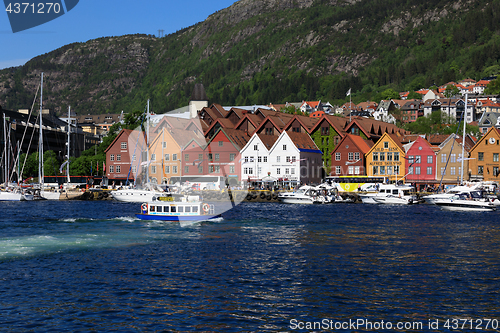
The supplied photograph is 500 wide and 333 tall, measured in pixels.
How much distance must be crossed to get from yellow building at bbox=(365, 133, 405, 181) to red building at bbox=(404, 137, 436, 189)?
1559 mm

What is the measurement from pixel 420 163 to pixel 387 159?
716 centimetres

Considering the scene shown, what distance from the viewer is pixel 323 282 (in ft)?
104

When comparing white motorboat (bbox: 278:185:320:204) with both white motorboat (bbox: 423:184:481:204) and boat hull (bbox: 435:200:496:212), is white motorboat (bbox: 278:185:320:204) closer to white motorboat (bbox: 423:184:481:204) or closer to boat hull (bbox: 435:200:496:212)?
white motorboat (bbox: 423:184:481:204)

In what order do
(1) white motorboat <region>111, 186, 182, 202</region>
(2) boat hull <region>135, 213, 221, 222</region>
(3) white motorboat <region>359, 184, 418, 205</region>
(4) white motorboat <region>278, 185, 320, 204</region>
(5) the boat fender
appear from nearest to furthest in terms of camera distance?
(2) boat hull <region>135, 213, 221, 222</region> < (5) the boat fender < (1) white motorboat <region>111, 186, 182, 202</region> < (4) white motorboat <region>278, 185, 320, 204</region> < (3) white motorboat <region>359, 184, 418, 205</region>

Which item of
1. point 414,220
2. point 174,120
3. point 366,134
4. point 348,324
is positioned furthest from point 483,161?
point 348,324

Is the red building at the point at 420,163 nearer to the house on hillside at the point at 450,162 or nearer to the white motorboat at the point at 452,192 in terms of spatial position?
the house on hillside at the point at 450,162

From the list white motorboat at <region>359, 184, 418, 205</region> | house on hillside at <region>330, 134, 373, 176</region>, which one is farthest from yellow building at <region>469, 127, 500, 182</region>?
house on hillside at <region>330, 134, 373, 176</region>

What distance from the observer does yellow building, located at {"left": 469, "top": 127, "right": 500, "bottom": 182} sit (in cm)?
11569

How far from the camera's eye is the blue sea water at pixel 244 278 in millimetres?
24234

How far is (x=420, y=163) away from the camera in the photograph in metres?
121

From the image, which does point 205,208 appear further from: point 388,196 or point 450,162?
point 450,162

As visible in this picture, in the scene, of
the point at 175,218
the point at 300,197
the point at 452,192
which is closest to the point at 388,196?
the point at 452,192

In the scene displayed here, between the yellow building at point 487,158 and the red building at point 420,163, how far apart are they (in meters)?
8.31

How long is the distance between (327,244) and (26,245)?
2481cm
